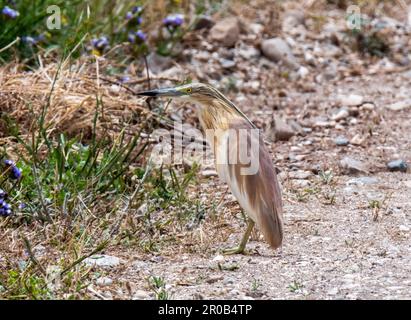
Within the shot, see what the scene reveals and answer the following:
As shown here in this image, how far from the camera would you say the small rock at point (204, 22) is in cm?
887

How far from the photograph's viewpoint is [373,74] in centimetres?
882

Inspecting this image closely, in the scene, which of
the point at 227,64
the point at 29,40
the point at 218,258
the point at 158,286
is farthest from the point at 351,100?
the point at 158,286

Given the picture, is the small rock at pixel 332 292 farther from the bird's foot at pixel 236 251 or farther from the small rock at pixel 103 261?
the small rock at pixel 103 261

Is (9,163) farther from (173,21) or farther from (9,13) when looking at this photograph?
(173,21)

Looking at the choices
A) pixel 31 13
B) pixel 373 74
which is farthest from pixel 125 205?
pixel 373 74

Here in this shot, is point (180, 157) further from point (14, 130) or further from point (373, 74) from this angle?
point (373, 74)

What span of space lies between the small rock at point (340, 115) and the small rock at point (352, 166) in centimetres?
105

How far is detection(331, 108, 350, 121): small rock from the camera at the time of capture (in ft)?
25.2

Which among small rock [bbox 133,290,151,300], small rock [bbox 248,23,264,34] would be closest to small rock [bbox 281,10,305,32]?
small rock [bbox 248,23,264,34]

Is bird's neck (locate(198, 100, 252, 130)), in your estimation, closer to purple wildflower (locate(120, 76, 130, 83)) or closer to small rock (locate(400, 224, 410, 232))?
small rock (locate(400, 224, 410, 232))

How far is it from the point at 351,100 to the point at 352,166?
157 cm

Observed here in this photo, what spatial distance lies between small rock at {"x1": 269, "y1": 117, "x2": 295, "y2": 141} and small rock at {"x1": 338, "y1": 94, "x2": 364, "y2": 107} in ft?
2.85

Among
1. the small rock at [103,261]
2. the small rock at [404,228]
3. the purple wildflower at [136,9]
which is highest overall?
the purple wildflower at [136,9]

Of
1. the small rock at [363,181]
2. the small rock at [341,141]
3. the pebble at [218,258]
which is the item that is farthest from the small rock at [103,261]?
the small rock at [341,141]
